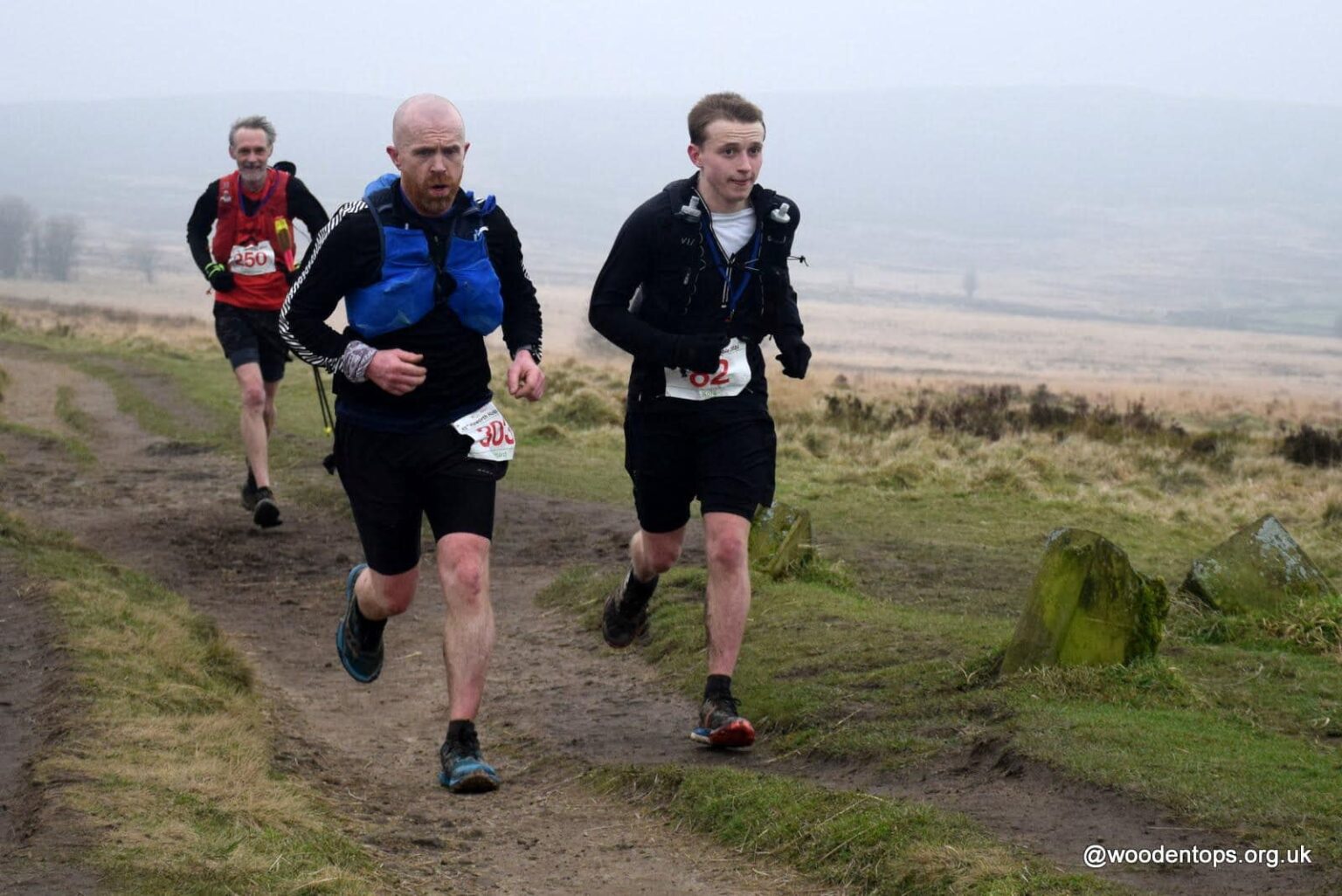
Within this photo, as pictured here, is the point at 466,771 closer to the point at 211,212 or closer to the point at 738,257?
the point at 738,257

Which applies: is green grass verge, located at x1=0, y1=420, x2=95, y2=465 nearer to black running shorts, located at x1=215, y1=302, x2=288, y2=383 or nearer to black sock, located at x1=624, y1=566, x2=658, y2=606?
black running shorts, located at x1=215, y1=302, x2=288, y2=383

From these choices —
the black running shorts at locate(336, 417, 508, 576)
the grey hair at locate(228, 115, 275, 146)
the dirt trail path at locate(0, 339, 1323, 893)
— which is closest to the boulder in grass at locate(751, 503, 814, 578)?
the dirt trail path at locate(0, 339, 1323, 893)

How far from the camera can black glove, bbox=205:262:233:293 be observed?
10.8m

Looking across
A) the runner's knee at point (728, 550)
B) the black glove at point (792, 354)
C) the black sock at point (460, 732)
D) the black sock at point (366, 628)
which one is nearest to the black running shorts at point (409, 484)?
the black sock at point (366, 628)

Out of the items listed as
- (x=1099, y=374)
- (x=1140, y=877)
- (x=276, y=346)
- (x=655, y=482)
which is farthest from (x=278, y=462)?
(x=1099, y=374)

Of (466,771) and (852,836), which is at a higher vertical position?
(852,836)

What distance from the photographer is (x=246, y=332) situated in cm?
1107

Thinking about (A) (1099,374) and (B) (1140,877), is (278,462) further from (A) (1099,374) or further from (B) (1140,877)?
(A) (1099,374)

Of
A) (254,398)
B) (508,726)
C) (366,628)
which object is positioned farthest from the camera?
(254,398)

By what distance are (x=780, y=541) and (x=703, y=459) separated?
10.8ft

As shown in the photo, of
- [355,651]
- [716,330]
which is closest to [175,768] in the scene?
[355,651]

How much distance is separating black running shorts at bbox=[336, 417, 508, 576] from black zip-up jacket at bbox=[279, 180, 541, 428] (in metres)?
0.10

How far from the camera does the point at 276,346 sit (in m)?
11.2

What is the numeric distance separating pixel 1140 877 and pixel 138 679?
4.28 meters
